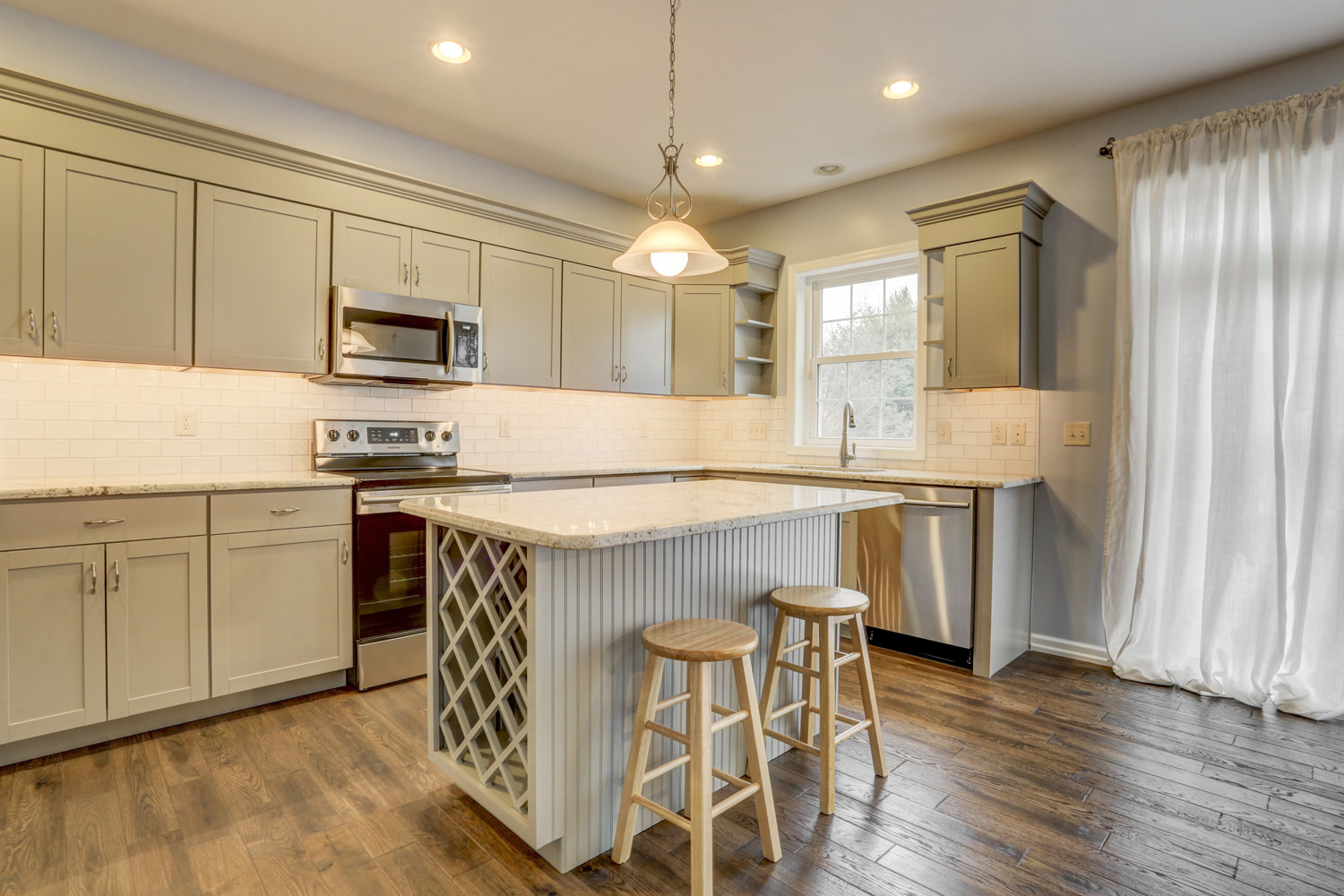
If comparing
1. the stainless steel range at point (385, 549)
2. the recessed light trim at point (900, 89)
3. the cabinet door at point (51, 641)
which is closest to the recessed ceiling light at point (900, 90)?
the recessed light trim at point (900, 89)

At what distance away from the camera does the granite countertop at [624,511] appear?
1482 mm

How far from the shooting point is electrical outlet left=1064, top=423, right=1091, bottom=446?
3289 millimetres

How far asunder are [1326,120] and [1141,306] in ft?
2.89

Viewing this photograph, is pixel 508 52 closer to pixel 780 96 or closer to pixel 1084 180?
pixel 780 96

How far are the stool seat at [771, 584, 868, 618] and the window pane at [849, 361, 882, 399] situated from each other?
2.31 metres

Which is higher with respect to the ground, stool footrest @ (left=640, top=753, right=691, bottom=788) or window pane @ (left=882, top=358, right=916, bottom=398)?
window pane @ (left=882, top=358, right=916, bottom=398)

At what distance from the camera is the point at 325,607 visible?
9.28ft

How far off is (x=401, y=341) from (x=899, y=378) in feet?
9.26

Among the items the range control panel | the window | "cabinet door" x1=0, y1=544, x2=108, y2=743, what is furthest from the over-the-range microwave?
the window

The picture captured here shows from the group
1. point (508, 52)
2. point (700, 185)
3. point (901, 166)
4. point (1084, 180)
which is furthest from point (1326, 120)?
point (508, 52)

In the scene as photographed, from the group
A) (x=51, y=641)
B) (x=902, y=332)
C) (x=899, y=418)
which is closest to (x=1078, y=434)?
(x=899, y=418)

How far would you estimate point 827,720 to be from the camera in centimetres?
197

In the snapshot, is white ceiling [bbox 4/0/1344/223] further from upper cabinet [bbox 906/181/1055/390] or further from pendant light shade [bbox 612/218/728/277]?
pendant light shade [bbox 612/218/728/277]

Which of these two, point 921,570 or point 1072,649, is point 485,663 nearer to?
point 921,570
